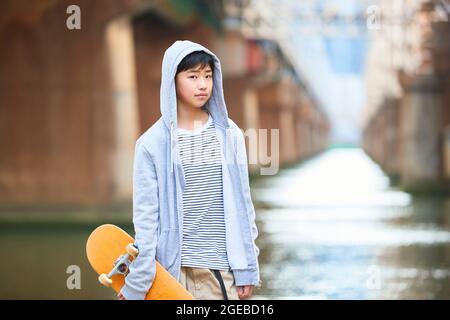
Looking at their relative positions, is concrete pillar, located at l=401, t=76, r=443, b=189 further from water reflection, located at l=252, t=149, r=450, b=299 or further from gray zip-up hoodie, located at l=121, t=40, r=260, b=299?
gray zip-up hoodie, located at l=121, t=40, r=260, b=299

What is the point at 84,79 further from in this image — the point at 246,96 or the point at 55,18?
the point at 246,96

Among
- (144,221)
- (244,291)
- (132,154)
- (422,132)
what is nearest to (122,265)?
(144,221)

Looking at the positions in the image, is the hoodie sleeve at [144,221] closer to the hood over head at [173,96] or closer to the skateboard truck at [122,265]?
the skateboard truck at [122,265]

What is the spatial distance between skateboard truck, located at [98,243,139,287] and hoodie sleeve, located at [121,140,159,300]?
0.03 meters

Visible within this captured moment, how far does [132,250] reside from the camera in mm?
4465

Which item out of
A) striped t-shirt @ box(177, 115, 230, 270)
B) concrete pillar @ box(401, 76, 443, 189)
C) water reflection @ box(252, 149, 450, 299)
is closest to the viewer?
striped t-shirt @ box(177, 115, 230, 270)

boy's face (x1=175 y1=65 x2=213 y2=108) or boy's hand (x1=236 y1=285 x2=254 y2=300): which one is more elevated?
boy's face (x1=175 y1=65 x2=213 y2=108)

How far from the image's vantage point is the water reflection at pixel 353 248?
39.3 ft

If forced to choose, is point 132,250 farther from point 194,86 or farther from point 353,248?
point 353,248

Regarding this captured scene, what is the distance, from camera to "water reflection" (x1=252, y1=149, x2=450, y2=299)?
1198 centimetres

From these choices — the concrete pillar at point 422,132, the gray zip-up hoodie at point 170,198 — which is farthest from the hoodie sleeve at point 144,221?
→ the concrete pillar at point 422,132

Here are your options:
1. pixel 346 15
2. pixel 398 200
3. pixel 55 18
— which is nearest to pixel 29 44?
pixel 55 18

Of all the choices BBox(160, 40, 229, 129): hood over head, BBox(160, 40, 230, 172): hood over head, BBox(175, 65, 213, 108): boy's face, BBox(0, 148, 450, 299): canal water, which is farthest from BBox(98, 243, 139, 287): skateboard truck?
BBox(0, 148, 450, 299): canal water
